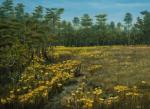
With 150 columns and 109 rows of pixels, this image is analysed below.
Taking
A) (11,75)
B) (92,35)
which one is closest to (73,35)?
(92,35)

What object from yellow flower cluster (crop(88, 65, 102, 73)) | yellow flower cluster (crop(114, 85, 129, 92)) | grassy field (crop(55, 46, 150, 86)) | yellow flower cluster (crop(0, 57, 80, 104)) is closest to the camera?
yellow flower cluster (crop(114, 85, 129, 92))

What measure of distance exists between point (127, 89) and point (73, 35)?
93853 mm

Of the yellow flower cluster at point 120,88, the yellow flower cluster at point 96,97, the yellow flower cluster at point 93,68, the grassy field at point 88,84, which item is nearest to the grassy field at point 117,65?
the grassy field at point 88,84

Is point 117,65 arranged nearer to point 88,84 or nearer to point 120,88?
point 88,84

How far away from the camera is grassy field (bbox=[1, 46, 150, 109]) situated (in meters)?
40.5

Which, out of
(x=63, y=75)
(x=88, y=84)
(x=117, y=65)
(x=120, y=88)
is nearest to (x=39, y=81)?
(x=63, y=75)

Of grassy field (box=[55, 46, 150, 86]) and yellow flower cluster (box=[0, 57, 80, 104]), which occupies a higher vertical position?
grassy field (box=[55, 46, 150, 86])

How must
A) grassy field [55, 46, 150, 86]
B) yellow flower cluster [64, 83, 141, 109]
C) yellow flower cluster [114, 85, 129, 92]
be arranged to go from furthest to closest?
grassy field [55, 46, 150, 86] < yellow flower cluster [114, 85, 129, 92] < yellow flower cluster [64, 83, 141, 109]

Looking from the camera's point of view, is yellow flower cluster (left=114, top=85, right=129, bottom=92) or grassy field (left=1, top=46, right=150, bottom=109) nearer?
grassy field (left=1, top=46, right=150, bottom=109)

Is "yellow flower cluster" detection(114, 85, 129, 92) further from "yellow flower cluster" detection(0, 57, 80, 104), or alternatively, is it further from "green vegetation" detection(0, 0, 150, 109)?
"yellow flower cluster" detection(0, 57, 80, 104)

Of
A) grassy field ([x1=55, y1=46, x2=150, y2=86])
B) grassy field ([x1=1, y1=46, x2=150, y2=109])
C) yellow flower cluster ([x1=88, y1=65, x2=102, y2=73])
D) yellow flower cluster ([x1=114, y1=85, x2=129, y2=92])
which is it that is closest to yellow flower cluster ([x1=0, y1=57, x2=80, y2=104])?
grassy field ([x1=1, y1=46, x2=150, y2=109])

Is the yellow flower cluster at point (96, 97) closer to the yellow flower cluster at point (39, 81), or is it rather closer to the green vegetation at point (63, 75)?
the green vegetation at point (63, 75)

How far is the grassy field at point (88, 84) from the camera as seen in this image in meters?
40.5

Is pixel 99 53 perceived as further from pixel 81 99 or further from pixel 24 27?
pixel 81 99
